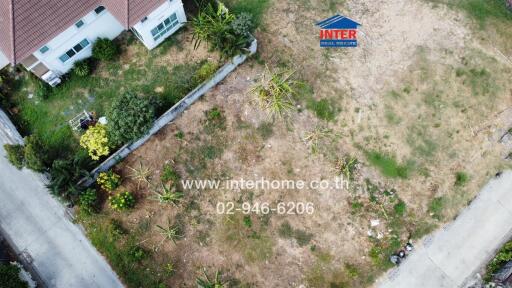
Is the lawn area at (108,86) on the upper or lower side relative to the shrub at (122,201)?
upper

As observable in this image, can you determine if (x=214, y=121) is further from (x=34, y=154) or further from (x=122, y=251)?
(x=34, y=154)

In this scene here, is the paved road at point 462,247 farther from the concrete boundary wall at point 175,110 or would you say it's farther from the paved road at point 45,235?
the paved road at point 45,235

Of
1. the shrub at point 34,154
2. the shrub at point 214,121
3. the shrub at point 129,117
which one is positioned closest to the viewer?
the shrub at point 34,154

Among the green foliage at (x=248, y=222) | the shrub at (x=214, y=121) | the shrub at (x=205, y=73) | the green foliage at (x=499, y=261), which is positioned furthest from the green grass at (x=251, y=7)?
the green foliage at (x=499, y=261)

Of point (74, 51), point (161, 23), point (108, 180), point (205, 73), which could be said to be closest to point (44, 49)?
point (74, 51)

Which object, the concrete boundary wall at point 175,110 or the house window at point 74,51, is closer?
the concrete boundary wall at point 175,110

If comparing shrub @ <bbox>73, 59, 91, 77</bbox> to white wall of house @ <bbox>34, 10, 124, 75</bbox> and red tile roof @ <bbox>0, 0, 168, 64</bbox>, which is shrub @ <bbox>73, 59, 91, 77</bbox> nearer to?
white wall of house @ <bbox>34, 10, 124, 75</bbox>

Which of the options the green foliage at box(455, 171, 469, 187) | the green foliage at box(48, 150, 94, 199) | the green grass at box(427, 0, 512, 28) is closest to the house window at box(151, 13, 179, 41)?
the green foliage at box(48, 150, 94, 199)
